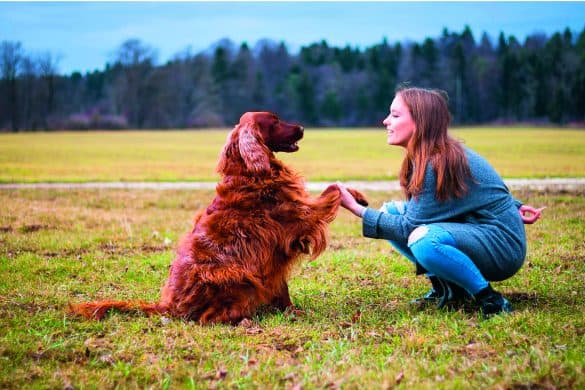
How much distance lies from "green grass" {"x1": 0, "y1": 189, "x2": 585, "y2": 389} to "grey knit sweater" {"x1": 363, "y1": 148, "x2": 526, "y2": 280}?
1.52ft

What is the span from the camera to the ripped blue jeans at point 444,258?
473 centimetres

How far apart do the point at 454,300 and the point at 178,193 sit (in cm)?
1076

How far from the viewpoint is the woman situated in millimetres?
4785

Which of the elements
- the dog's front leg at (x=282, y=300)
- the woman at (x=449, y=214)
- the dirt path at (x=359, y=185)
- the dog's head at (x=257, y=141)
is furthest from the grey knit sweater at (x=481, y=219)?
the dirt path at (x=359, y=185)

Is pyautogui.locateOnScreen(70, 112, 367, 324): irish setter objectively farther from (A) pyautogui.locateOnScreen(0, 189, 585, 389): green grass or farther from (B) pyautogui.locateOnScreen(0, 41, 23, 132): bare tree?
(B) pyautogui.locateOnScreen(0, 41, 23, 132): bare tree

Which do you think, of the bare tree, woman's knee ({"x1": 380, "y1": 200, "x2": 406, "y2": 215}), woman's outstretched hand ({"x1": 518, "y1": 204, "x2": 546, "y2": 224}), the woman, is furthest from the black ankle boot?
the bare tree

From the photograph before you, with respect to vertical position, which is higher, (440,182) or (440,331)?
(440,182)

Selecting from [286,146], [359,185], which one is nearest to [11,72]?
[359,185]

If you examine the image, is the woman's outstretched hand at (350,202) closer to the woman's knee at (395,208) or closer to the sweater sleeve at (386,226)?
the sweater sleeve at (386,226)

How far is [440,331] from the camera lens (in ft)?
15.1

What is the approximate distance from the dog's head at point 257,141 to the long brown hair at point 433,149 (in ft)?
3.51

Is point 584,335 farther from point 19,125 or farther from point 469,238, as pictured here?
point 19,125

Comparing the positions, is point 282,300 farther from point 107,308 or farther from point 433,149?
point 433,149

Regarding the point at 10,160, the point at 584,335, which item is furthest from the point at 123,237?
the point at 10,160
